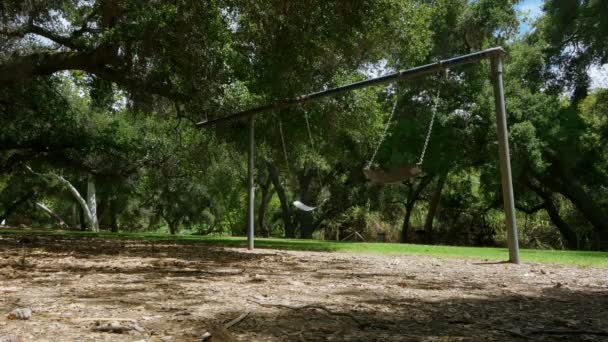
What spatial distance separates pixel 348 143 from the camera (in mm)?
21609

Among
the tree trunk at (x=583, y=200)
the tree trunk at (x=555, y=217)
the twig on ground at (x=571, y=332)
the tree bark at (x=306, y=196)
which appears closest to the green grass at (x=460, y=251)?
the twig on ground at (x=571, y=332)

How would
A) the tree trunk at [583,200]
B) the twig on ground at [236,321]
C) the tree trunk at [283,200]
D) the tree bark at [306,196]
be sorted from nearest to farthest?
the twig on ground at [236,321], the tree trunk at [583,200], the tree bark at [306,196], the tree trunk at [283,200]

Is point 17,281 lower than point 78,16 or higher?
lower

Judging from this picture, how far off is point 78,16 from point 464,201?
2311 centimetres

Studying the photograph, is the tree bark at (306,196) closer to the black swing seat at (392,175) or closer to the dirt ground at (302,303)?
the black swing seat at (392,175)

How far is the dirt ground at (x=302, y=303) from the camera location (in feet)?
10.1

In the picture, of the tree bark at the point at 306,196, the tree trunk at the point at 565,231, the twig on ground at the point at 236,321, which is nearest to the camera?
the twig on ground at the point at 236,321

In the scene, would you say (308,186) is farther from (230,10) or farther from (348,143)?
→ (230,10)

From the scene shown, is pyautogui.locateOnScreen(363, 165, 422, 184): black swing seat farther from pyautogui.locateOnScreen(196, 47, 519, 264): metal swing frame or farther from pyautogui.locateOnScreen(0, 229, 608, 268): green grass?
pyautogui.locateOnScreen(196, 47, 519, 264): metal swing frame

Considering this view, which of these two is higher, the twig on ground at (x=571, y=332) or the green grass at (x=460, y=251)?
the green grass at (x=460, y=251)

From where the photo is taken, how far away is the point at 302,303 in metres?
4.04

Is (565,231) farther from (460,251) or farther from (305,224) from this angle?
(460,251)

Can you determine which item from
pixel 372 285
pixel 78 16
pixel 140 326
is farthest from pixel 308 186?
pixel 140 326

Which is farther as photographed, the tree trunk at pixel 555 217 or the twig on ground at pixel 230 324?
the tree trunk at pixel 555 217
